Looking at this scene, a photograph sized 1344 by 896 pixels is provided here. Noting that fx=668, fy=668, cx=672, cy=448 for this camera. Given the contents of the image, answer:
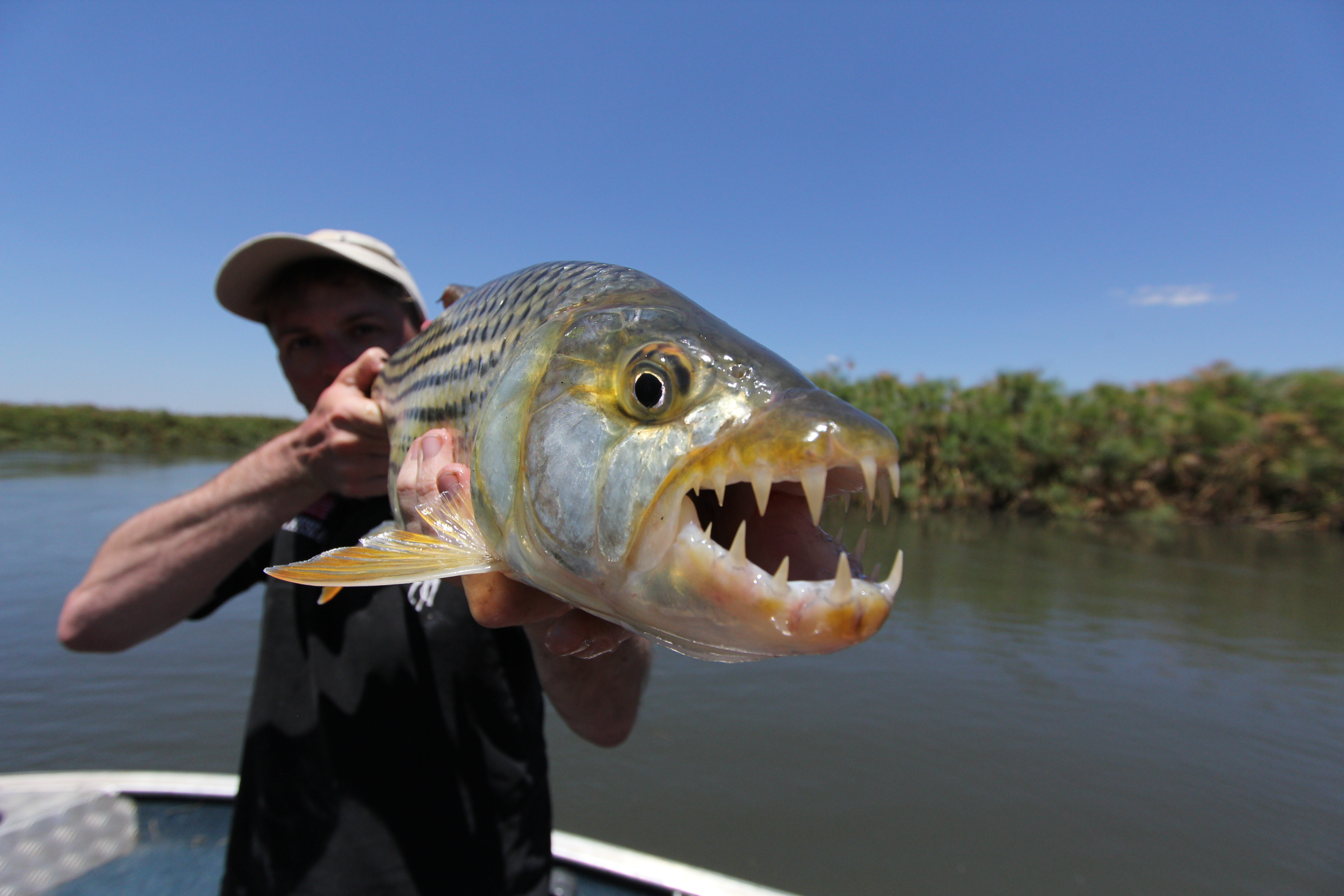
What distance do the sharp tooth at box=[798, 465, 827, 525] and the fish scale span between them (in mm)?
609

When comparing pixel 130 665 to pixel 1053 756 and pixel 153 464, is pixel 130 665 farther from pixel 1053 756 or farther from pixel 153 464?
pixel 153 464

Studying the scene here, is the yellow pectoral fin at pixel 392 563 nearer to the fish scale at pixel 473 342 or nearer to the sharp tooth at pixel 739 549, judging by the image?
the fish scale at pixel 473 342

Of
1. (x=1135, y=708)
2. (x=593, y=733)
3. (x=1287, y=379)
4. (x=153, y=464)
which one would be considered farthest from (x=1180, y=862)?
(x=153, y=464)

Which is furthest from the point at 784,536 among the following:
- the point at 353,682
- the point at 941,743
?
the point at 941,743

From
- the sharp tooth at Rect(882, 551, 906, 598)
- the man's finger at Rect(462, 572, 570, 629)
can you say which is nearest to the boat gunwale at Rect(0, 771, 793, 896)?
the man's finger at Rect(462, 572, 570, 629)

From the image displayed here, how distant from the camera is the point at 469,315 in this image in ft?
5.68

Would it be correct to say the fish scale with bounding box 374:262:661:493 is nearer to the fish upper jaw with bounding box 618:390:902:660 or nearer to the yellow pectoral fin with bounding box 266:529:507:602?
the yellow pectoral fin with bounding box 266:529:507:602

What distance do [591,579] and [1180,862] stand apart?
743 centimetres

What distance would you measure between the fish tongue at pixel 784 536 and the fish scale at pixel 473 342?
1.70ft

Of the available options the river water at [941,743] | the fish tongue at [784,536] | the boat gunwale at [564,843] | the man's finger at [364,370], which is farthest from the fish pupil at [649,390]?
the river water at [941,743]

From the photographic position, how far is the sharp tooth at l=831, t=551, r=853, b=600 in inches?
35.0

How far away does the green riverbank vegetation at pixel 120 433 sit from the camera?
54.2 m

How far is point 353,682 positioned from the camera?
2.13 metres

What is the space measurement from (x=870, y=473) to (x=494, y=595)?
77 cm
